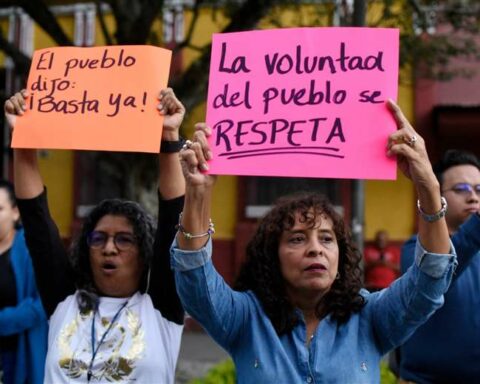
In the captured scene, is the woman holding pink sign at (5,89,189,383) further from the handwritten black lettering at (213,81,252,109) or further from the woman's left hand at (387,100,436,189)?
the woman's left hand at (387,100,436,189)

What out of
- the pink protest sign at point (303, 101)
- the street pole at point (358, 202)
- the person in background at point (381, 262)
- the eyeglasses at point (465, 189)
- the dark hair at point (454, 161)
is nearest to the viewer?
the pink protest sign at point (303, 101)

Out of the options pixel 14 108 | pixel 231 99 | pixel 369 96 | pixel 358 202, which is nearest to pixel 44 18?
pixel 358 202

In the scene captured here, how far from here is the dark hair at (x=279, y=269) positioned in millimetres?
2156

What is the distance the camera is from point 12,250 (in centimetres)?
344

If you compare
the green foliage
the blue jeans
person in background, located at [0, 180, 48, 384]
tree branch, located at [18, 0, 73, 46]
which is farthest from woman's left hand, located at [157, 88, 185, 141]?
tree branch, located at [18, 0, 73, 46]

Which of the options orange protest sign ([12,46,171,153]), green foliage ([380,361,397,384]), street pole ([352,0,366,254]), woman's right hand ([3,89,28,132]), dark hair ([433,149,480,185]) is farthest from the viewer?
street pole ([352,0,366,254])

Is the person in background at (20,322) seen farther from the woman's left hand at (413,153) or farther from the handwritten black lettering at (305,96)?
the woman's left hand at (413,153)

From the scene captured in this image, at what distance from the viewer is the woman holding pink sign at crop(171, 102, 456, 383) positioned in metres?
1.99

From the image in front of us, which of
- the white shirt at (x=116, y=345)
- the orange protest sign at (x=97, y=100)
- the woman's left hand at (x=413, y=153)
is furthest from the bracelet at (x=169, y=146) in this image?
the woman's left hand at (x=413, y=153)

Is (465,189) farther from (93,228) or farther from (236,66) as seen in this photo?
(93,228)

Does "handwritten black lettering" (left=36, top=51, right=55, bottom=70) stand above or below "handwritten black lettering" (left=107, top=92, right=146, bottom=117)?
above

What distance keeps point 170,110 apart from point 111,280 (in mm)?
641

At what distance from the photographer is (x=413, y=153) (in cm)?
194

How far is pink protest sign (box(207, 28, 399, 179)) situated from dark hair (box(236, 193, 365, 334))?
211 millimetres
